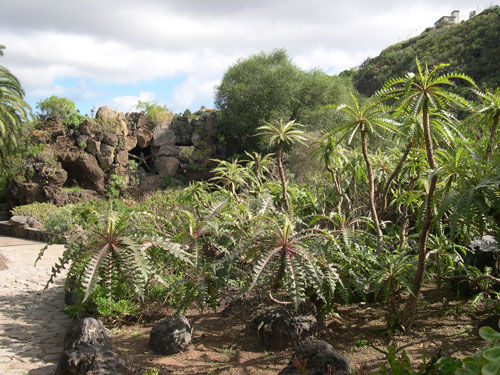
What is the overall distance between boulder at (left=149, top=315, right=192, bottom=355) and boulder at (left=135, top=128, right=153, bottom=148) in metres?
15.7

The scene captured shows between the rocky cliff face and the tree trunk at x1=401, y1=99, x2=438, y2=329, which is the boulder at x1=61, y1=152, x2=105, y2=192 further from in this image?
the tree trunk at x1=401, y1=99, x2=438, y2=329

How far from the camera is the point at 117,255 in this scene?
2482mm

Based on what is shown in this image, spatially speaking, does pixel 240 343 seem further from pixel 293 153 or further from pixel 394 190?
pixel 293 153

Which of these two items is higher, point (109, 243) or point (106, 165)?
point (106, 165)

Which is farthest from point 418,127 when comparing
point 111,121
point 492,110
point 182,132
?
point 182,132

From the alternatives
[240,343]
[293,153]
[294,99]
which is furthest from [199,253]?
[294,99]

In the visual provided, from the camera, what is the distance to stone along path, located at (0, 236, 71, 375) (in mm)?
3736

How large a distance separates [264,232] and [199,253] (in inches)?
18.2

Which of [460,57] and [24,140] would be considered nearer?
[24,140]

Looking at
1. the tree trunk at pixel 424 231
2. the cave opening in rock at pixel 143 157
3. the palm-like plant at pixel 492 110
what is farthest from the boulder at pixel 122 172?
the palm-like plant at pixel 492 110

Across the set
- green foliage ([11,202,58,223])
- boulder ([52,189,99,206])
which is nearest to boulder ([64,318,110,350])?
green foliage ([11,202,58,223])

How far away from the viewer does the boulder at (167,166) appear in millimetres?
18297

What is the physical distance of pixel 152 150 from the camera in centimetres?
1897

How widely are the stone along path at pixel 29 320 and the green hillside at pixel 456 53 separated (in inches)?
710
